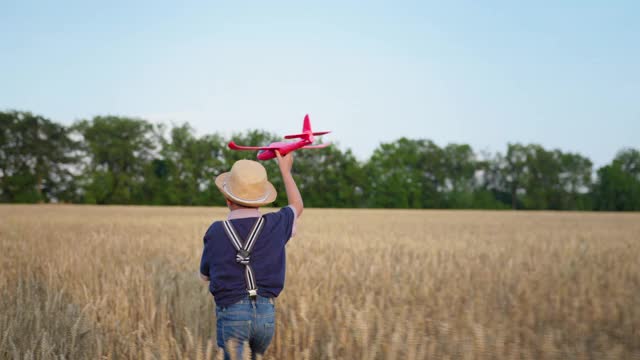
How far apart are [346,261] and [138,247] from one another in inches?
156

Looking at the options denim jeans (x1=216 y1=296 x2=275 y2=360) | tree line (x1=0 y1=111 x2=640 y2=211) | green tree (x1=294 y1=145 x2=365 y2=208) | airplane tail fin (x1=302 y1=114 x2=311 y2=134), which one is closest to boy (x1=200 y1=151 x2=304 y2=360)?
denim jeans (x1=216 y1=296 x2=275 y2=360)

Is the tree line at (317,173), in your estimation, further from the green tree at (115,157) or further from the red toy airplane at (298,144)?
the red toy airplane at (298,144)

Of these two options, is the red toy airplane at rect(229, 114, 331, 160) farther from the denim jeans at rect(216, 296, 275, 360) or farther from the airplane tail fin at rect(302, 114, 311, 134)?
the denim jeans at rect(216, 296, 275, 360)

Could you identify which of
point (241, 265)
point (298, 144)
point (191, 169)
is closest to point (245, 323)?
point (241, 265)

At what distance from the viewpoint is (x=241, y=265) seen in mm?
2451

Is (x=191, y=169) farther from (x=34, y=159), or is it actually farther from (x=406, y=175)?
(x=406, y=175)

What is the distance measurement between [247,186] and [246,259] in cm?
34

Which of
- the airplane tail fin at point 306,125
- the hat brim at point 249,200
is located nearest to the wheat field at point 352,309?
the hat brim at point 249,200

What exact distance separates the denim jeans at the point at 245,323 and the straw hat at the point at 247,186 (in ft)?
1.52

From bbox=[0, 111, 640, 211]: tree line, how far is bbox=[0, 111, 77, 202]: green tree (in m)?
0.11

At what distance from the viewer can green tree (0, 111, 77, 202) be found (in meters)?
55.2

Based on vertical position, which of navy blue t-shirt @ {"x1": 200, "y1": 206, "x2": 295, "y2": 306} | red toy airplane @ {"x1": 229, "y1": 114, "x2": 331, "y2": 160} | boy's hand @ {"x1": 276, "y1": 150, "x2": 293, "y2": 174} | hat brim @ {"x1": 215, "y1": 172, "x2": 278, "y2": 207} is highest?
red toy airplane @ {"x1": 229, "y1": 114, "x2": 331, "y2": 160}

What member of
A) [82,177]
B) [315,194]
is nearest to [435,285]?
[315,194]

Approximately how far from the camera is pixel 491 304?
462 centimetres
